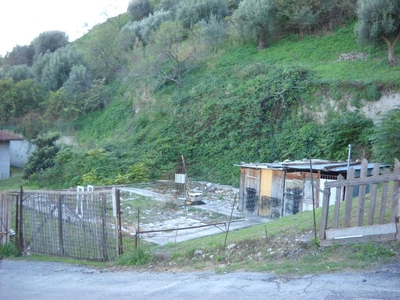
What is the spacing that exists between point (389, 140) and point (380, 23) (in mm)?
13654

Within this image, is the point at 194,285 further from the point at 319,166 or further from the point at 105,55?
the point at 105,55

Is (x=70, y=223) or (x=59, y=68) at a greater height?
(x=59, y=68)

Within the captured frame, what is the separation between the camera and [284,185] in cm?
2195

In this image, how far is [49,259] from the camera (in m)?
13.0

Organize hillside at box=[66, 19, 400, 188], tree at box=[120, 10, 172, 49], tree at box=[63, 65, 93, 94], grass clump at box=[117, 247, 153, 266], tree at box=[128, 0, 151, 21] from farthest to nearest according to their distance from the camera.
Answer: tree at box=[128, 0, 151, 21]
tree at box=[120, 10, 172, 49]
tree at box=[63, 65, 93, 94]
hillside at box=[66, 19, 400, 188]
grass clump at box=[117, 247, 153, 266]

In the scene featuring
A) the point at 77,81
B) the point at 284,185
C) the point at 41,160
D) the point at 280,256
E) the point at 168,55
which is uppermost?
the point at 168,55

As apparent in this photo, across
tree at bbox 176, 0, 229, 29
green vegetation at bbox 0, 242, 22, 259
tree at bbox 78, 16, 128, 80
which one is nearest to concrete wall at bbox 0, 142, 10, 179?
tree at bbox 78, 16, 128, 80

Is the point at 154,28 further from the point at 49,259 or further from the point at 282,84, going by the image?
the point at 49,259

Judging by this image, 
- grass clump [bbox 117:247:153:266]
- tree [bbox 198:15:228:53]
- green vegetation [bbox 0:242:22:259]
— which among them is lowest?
green vegetation [bbox 0:242:22:259]

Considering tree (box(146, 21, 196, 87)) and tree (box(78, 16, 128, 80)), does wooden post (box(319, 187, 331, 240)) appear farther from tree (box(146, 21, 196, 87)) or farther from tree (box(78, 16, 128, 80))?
tree (box(78, 16, 128, 80))

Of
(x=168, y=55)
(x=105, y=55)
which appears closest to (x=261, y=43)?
(x=168, y=55)

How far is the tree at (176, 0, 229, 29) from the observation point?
4822 cm

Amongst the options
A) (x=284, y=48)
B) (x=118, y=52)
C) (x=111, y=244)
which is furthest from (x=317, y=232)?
(x=118, y=52)

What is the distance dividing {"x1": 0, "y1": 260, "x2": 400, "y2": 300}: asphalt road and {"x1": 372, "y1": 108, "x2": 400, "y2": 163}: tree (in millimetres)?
12856
